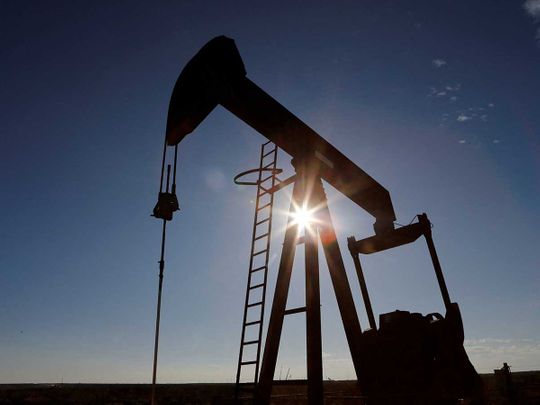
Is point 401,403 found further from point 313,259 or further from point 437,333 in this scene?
point 313,259

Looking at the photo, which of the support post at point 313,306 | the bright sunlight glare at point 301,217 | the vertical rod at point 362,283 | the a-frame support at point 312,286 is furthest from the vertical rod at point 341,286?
the vertical rod at point 362,283

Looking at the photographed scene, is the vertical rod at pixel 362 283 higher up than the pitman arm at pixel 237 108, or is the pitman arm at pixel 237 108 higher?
the pitman arm at pixel 237 108

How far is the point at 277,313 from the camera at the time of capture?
4906mm

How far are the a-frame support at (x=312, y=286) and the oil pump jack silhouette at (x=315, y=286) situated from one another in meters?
0.01

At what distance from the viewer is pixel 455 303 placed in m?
5.26

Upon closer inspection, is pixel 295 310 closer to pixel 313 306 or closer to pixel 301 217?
pixel 313 306

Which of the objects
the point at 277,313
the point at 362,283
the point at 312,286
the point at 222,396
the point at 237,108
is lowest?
the point at 222,396

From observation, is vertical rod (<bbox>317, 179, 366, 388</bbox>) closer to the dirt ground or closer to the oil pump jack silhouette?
the oil pump jack silhouette

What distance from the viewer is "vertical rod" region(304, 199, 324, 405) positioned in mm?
4523

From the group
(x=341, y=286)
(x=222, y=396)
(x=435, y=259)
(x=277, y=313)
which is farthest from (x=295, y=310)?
(x=435, y=259)

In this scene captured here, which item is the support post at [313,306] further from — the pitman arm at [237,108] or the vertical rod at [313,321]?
the pitman arm at [237,108]

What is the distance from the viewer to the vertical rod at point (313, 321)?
4523mm

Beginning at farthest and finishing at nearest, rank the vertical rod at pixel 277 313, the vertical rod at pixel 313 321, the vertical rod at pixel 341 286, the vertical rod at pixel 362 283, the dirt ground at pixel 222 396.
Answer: the vertical rod at pixel 362 283 < the vertical rod at pixel 341 286 < the dirt ground at pixel 222 396 < the vertical rod at pixel 277 313 < the vertical rod at pixel 313 321

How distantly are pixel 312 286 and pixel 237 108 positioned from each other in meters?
2.61
